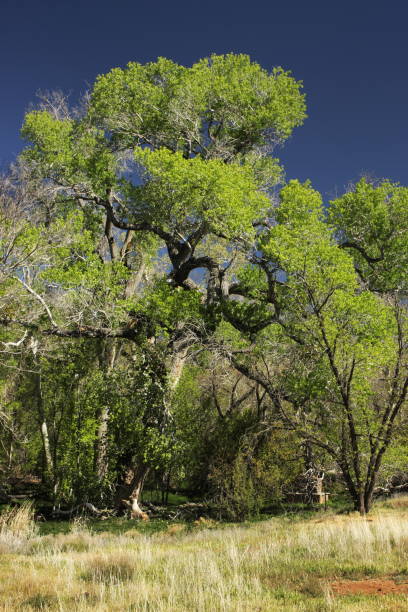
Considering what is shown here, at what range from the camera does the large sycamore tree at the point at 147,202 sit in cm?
1560

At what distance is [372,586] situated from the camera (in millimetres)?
5617

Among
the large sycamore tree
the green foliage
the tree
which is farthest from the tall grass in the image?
the green foliage

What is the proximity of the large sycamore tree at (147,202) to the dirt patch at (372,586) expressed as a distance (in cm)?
1025

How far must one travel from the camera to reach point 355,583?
5805 millimetres

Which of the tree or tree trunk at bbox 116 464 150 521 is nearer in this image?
the tree

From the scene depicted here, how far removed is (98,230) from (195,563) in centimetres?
1596

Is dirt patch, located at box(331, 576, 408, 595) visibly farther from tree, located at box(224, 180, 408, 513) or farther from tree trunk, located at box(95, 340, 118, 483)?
tree trunk, located at box(95, 340, 118, 483)

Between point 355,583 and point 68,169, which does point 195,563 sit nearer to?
point 355,583

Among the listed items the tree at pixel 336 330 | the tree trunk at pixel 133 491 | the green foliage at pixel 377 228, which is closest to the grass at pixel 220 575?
the tree at pixel 336 330

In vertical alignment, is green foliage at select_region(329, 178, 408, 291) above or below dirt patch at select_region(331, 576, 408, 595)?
above

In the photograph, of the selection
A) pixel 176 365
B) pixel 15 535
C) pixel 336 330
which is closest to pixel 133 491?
pixel 176 365

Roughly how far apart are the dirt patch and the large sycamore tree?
10.2 meters

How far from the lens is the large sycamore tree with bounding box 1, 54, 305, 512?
15602 mm

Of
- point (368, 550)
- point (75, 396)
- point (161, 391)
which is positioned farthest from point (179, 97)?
point (368, 550)
